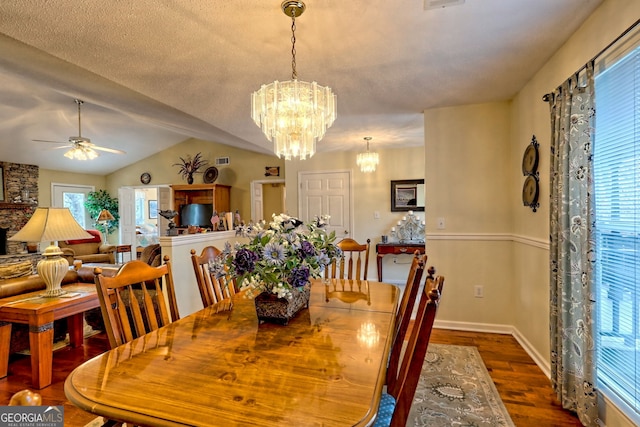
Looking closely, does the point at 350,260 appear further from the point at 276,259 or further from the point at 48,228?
the point at 48,228

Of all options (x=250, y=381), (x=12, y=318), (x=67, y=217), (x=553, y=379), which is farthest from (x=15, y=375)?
(x=553, y=379)

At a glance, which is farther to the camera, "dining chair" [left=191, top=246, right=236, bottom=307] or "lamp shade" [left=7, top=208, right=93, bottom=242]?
"lamp shade" [left=7, top=208, right=93, bottom=242]

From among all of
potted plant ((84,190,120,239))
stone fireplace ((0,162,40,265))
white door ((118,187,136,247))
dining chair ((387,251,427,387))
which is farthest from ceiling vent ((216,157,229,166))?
dining chair ((387,251,427,387))

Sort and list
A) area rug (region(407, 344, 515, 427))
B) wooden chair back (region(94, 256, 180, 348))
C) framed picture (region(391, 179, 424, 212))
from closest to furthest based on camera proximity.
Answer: wooden chair back (region(94, 256, 180, 348)) → area rug (region(407, 344, 515, 427)) → framed picture (region(391, 179, 424, 212))

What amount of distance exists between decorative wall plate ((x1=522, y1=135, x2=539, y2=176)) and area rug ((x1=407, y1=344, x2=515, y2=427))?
1.62 metres

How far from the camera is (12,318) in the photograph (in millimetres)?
2430

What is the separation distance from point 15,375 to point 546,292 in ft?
13.7

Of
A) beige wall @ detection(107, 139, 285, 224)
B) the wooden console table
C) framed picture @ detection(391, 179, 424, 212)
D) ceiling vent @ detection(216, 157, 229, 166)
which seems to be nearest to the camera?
the wooden console table

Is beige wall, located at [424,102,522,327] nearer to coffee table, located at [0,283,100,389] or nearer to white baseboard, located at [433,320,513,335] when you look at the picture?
white baseboard, located at [433,320,513,335]

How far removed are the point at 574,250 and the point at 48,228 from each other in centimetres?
380

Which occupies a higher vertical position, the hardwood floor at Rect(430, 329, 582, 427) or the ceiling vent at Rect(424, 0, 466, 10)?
the ceiling vent at Rect(424, 0, 466, 10)

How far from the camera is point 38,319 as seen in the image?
7.77 ft

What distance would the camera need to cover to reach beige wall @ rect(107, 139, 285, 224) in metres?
7.24

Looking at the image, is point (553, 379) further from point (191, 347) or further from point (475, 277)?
point (191, 347)
